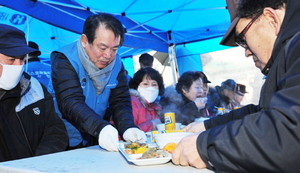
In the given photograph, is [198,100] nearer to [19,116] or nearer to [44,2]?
[19,116]

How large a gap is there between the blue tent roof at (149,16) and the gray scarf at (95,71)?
8.17 ft

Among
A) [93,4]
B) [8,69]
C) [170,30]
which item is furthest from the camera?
[170,30]

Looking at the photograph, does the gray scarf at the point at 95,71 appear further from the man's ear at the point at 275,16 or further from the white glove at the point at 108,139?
the man's ear at the point at 275,16

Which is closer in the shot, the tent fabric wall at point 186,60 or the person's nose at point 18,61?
the person's nose at point 18,61

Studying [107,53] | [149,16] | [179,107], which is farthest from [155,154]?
[149,16]

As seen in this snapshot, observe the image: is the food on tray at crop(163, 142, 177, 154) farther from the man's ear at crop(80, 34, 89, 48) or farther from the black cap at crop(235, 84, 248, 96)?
the black cap at crop(235, 84, 248, 96)

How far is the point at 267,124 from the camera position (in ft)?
2.64

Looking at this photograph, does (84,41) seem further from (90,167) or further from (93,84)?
(90,167)

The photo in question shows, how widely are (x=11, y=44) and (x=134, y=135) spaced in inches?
44.7

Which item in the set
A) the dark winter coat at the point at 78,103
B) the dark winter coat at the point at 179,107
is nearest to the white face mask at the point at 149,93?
the dark winter coat at the point at 179,107

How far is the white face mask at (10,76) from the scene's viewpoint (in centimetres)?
204

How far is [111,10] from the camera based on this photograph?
20.3 ft

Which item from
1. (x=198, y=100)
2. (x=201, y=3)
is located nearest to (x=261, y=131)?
(x=198, y=100)

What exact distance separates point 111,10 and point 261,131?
5808mm
